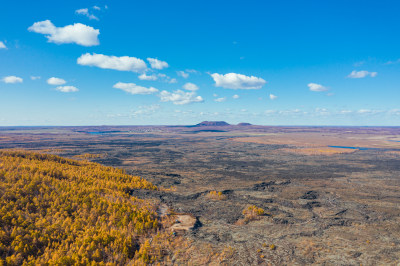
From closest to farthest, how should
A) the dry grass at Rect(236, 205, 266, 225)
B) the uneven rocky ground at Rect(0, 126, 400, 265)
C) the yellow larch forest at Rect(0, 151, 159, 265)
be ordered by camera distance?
the yellow larch forest at Rect(0, 151, 159, 265)
the uneven rocky ground at Rect(0, 126, 400, 265)
the dry grass at Rect(236, 205, 266, 225)

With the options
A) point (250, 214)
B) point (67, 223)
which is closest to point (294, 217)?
point (250, 214)

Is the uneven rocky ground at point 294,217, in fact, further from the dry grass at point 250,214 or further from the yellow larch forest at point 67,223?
the yellow larch forest at point 67,223

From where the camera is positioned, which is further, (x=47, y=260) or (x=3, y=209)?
(x=3, y=209)

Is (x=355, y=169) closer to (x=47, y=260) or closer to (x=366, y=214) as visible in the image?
(x=366, y=214)

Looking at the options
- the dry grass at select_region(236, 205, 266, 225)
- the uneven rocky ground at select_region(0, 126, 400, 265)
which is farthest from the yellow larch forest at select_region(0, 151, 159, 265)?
the dry grass at select_region(236, 205, 266, 225)

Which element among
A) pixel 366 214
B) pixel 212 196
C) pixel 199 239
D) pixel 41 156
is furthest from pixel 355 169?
pixel 41 156

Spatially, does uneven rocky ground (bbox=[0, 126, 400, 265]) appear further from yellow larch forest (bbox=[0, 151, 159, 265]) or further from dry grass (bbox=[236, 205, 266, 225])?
yellow larch forest (bbox=[0, 151, 159, 265])

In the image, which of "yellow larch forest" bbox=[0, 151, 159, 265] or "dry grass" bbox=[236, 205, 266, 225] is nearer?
"yellow larch forest" bbox=[0, 151, 159, 265]

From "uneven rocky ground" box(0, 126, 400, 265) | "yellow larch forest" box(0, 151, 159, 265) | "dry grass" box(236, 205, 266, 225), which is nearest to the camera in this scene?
"yellow larch forest" box(0, 151, 159, 265)

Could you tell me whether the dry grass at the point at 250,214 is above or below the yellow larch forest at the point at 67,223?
below

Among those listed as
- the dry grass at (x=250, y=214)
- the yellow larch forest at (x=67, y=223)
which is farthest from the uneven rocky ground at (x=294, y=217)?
the yellow larch forest at (x=67, y=223)

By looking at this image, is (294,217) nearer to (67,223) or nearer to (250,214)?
(250,214)
